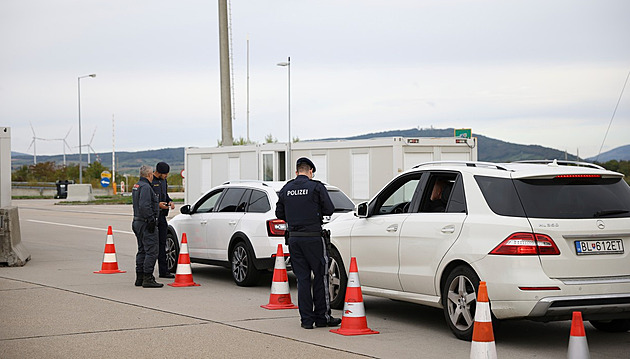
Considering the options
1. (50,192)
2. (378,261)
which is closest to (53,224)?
(378,261)

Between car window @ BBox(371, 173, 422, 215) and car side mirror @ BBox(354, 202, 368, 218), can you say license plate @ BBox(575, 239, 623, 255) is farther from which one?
car side mirror @ BBox(354, 202, 368, 218)

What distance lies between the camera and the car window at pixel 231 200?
550 inches

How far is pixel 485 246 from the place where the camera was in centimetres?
828

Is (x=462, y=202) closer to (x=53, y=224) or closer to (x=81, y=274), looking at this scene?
(x=81, y=274)

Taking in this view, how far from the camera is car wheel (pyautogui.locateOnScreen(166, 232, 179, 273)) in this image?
14984 millimetres

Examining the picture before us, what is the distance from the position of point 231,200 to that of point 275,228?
5.03 ft

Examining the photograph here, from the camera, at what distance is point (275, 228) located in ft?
42.3

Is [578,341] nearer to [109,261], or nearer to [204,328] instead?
[204,328]

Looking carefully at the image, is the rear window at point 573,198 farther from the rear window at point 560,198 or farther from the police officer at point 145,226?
the police officer at point 145,226

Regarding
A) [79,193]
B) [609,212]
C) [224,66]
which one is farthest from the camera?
[79,193]

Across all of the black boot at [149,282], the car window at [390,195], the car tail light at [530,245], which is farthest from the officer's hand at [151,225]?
the car tail light at [530,245]

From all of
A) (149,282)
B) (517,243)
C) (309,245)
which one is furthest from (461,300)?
(149,282)

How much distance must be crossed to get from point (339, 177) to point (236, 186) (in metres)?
11.4

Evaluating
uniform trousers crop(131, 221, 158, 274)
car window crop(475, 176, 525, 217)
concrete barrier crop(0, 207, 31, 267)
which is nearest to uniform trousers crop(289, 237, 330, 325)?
car window crop(475, 176, 525, 217)
